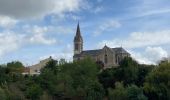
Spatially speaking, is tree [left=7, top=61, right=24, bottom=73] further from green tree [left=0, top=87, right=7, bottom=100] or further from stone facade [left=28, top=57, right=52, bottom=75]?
green tree [left=0, top=87, right=7, bottom=100]

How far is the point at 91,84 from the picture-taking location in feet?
247

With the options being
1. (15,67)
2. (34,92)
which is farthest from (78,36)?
(34,92)

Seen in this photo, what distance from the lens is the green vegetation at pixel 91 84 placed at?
215 feet

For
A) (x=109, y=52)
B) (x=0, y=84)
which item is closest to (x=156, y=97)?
(x=0, y=84)

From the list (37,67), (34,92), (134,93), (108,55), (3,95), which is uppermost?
(108,55)

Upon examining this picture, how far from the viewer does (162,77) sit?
65.8 meters

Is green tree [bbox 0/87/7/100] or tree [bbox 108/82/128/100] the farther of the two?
green tree [bbox 0/87/7/100]

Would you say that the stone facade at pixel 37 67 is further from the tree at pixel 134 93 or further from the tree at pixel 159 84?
the tree at pixel 134 93

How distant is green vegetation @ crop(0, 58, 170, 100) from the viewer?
6550 cm

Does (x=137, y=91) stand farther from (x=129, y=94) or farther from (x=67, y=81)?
(x=67, y=81)

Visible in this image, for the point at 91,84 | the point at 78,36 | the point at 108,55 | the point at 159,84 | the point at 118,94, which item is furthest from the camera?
the point at 78,36

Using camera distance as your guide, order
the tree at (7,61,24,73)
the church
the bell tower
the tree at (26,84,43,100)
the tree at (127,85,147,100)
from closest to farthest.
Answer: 1. the tree at (127,85,147,100)
2. the tree at (26,84,43,100)
3. the tree at (7,61,24,73)
4. the church
5. the bell tower

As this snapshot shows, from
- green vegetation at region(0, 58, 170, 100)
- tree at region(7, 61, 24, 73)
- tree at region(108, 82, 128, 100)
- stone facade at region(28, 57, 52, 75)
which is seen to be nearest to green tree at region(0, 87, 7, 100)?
green vegetation at region(0, 58, 170, 100)

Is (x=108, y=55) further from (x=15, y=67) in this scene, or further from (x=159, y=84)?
(x=159, y=84)
